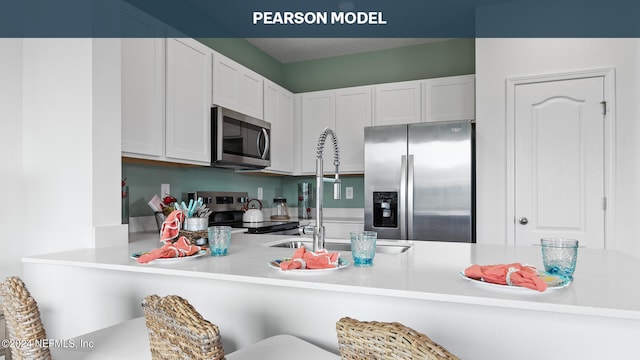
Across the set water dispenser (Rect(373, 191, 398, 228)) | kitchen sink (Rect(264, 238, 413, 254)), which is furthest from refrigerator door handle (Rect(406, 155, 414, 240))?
kitchen sink (Rect(264, 238, 413, 254))

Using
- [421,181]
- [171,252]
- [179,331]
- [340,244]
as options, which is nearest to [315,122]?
[421,181]

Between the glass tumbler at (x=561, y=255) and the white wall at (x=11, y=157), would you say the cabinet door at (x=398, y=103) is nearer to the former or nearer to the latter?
the glass tumbler at (x=561, y=255)

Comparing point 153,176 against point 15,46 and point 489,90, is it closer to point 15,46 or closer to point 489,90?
point 15,46

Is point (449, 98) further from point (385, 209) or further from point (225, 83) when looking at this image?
point (225, 83)

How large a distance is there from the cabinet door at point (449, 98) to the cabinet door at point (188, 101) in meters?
1.98

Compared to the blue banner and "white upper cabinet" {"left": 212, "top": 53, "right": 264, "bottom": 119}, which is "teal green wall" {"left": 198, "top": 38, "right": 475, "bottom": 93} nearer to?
the blue banner

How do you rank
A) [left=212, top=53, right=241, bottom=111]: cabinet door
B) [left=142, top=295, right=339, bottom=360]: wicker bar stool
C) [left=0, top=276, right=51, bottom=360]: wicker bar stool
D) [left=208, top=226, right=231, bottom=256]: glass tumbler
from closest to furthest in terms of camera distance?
[left=142, top=295, right=339, bottom=360]: wicker bar stool < [left=0, top=276, right=51, bottom=360]: wicker bar stool < [left=208, top=226, right=231, bottom=256]: glass tumbler < [left=212, top=53, right=241, bottom=111]: cabinet door

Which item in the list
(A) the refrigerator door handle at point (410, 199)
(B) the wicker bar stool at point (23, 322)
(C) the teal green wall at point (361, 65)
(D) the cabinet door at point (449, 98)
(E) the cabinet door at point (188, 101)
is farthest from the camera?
(C) the teal green wall at point (361, 65)

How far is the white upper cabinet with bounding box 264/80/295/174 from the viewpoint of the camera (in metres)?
3.66

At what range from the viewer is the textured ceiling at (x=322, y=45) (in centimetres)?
391

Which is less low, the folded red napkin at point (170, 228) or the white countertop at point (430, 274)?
the folded red napkin at point (170, 228)

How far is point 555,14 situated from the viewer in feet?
9.41

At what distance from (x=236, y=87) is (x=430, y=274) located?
2431 mm

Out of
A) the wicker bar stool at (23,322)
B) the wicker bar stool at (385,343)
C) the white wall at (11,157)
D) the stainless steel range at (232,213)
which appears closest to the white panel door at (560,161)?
the stainless steel range at (232,213)
